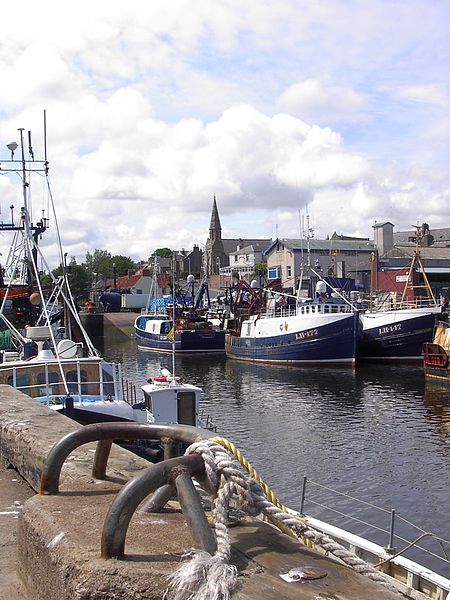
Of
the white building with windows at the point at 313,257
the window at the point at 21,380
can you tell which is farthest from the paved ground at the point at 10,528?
the white building with windows at the point at 313,257

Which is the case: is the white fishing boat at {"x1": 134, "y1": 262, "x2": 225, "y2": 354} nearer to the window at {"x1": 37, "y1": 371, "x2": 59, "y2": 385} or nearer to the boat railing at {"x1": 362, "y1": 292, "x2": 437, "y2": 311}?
the boat railing at {"x1": 362, "y1": 292, "x2": 437, "y2": 311}

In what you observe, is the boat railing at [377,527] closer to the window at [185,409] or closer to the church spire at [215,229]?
the window at [185,409]

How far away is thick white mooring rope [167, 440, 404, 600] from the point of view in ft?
9.61

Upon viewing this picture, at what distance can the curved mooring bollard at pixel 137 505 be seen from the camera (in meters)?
3.23

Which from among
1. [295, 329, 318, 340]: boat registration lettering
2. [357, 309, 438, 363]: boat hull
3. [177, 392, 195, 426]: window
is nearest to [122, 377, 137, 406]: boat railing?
[177, 392, 195, 426]: window

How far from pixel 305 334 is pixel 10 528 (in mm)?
44784

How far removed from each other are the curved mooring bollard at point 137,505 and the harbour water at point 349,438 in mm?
6776

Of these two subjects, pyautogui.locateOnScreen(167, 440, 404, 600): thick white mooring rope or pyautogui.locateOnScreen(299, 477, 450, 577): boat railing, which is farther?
pyautogui.locateOnScreen(299, 477, 450, 577): boat railing

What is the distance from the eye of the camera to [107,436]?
4309 millimetres

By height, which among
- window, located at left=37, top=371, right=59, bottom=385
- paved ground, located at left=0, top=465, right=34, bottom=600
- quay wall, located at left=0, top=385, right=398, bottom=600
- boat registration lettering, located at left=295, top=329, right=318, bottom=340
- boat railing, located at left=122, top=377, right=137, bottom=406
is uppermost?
quay wall, located at left=0, top=385, right=398, bottom=600

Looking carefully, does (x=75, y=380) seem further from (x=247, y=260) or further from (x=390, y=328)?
(x=247, y=260)

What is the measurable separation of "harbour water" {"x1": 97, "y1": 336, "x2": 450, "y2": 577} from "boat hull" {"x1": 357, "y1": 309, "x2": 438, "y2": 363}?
1.91 metres

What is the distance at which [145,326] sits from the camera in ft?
228

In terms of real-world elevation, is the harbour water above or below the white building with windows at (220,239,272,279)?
below
